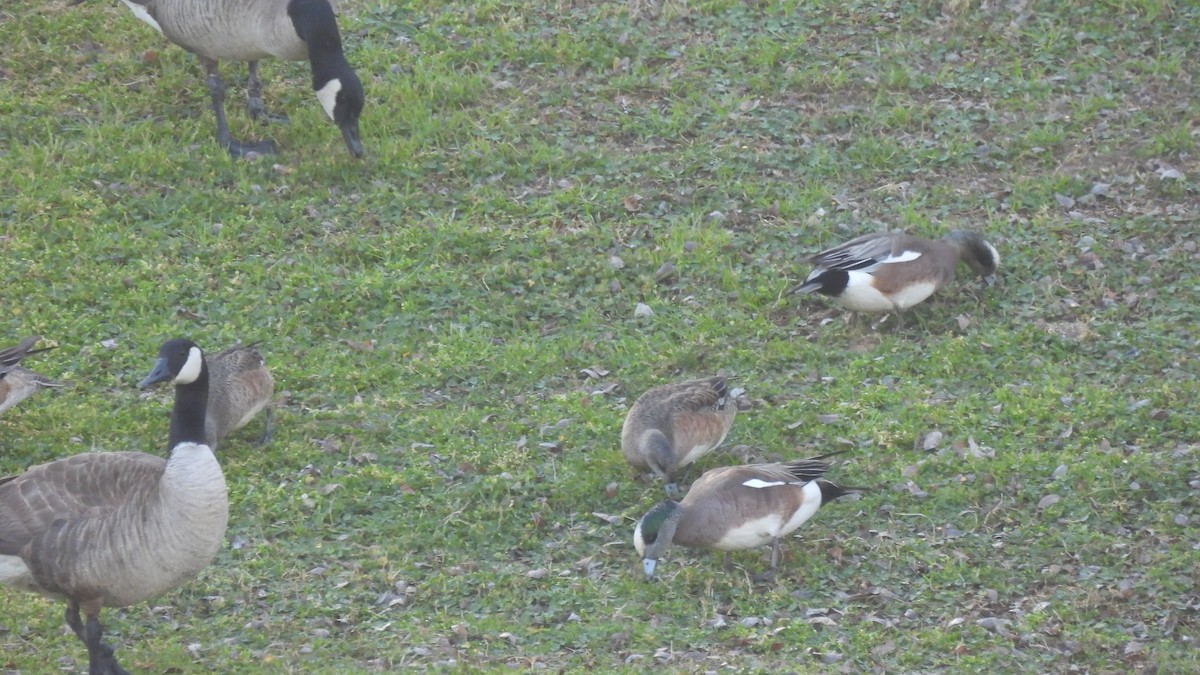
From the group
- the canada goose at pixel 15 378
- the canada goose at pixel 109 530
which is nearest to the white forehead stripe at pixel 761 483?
the canada goose at pixel 109 530

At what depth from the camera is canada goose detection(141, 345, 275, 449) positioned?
8141 mm

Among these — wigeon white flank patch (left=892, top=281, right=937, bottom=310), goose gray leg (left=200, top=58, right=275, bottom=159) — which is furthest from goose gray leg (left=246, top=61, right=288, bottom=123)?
wigeon white flank patch (left=892, top=281, right=937, bottom=310)

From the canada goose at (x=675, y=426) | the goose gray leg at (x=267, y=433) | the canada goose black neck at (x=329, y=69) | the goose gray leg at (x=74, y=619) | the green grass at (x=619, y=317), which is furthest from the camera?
the canada goose black neck at (x=329, y=69)

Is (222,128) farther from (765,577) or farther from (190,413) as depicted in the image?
(765,577)

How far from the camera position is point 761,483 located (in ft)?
24.7

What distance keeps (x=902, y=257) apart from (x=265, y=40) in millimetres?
5484

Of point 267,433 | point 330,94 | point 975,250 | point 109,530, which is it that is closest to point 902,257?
point 975,250

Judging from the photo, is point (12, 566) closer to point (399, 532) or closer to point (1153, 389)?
point (399, 532)

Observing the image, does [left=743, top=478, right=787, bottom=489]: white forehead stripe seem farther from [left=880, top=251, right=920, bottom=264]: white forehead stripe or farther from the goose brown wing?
the goose brown wing

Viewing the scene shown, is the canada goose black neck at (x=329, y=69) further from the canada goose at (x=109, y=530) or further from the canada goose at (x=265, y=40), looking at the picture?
the canada goose at (x=109, y=530)

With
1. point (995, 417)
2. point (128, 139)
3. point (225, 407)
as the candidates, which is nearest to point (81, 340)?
point (225, 407)

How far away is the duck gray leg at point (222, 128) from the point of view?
1154 cm

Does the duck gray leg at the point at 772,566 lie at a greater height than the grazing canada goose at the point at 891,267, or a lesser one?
lesser

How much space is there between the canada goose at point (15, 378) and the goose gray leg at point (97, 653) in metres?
2.43
